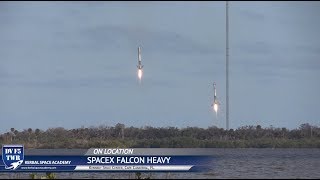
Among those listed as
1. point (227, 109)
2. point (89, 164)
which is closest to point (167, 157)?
point (89, 164)

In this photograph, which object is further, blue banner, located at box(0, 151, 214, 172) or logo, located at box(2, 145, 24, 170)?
blue banner, located at box(0, 151, 214, 172)

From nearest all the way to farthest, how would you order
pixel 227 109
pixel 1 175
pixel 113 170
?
pixel 113 170, pixel 1 175, pixel 227 109

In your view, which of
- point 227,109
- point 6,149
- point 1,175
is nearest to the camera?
point 6,149

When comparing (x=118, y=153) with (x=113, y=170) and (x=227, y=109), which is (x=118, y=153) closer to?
(x=113, y=170)

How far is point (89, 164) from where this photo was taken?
64.4 meters

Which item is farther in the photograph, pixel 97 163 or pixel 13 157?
pixel 97 163

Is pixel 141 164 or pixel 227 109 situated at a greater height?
pixel 227 109

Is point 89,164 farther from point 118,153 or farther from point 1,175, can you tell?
point 1,175

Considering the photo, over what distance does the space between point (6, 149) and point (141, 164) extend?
11.4 metres

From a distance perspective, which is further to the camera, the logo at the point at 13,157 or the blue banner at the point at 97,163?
the blue banner at the point at 97,163

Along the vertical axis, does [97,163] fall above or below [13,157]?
below

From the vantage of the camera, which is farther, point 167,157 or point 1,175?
point 1,175
